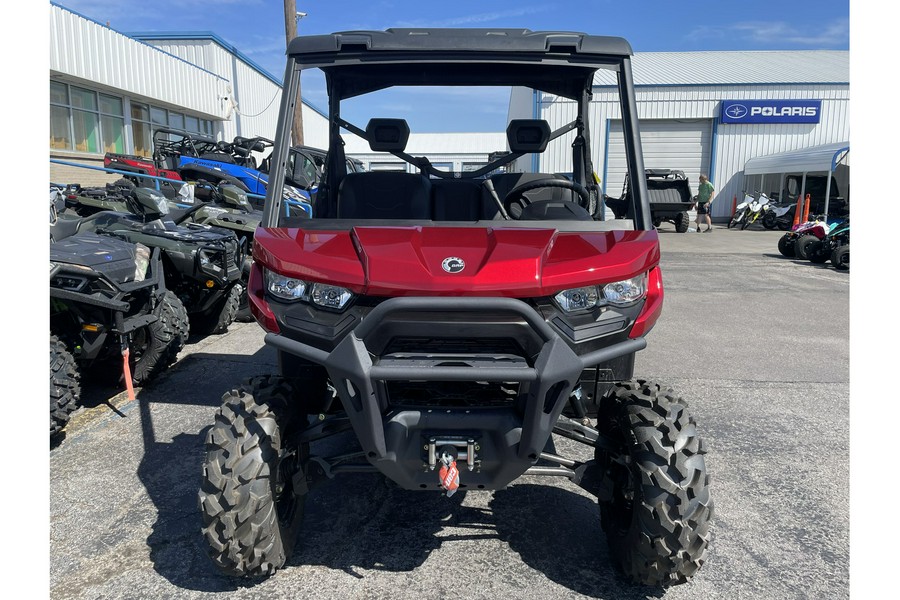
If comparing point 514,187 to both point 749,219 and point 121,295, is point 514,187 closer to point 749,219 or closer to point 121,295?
point 121,295

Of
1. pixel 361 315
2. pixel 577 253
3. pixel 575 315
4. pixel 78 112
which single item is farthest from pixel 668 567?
pixel 78 112

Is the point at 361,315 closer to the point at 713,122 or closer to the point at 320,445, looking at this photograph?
the point at 320,445

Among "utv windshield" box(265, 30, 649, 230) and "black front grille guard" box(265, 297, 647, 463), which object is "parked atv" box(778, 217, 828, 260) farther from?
"black front grille guard" box(265, 297, 647, 463)

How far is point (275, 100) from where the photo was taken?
27.3 m

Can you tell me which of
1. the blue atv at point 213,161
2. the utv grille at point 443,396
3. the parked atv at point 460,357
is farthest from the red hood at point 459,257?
the blue atv at point 213,161

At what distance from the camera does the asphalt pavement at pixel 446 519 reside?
7.88ft

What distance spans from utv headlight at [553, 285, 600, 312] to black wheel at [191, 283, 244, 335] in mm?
4372

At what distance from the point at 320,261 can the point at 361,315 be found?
0.23m

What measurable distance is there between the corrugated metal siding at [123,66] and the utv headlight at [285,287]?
14480 mm

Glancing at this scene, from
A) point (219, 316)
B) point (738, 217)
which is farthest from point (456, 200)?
point (738, 217)

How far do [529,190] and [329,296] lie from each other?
137cm

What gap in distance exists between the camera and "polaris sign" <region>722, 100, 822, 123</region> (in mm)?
21281

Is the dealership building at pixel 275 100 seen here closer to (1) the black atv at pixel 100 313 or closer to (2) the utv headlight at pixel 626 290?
(1) the black atv at pixel 100 313

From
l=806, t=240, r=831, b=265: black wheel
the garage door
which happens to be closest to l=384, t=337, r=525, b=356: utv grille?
l=806, t=240, r=831, b=265: black wheel
